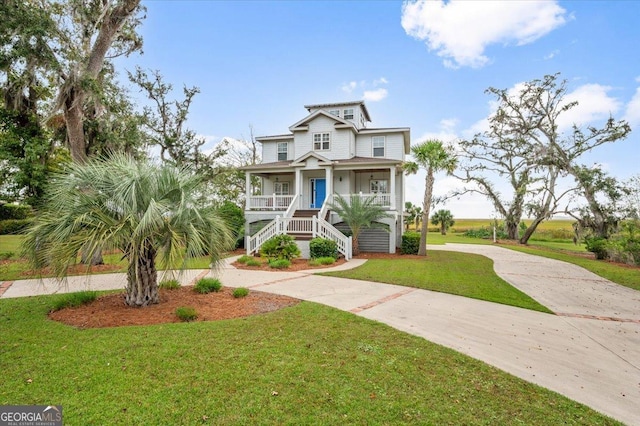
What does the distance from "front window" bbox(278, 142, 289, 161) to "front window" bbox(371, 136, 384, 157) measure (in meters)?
6.07

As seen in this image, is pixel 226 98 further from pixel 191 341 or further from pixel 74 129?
Result: pixel 191 341

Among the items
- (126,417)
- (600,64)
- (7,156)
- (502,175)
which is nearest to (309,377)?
(126,417)

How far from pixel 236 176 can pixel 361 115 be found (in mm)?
13361

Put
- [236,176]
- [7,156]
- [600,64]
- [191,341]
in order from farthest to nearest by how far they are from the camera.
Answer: [236,176], [600,64], [7,156], [191,341]

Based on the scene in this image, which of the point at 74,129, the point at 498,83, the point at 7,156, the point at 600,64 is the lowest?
the point at 7,156

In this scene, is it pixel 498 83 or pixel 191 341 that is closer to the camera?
pixel 191 341

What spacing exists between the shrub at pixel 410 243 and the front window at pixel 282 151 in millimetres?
10153

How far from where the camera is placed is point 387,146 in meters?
20.9

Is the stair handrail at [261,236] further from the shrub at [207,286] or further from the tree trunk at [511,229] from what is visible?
the tree trunk at [511,229]

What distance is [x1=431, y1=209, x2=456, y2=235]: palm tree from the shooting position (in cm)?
4272

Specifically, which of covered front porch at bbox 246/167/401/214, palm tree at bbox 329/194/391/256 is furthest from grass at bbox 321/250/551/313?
covered front porch at bbox 246/167/401/214

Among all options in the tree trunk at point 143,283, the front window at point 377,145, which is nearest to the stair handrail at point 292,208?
the front window at point 377,145

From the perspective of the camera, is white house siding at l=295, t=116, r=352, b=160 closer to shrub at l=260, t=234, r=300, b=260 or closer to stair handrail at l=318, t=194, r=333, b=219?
stair handrail at l=318, t=194, r=333, b=219

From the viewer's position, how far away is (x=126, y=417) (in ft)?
9.89
